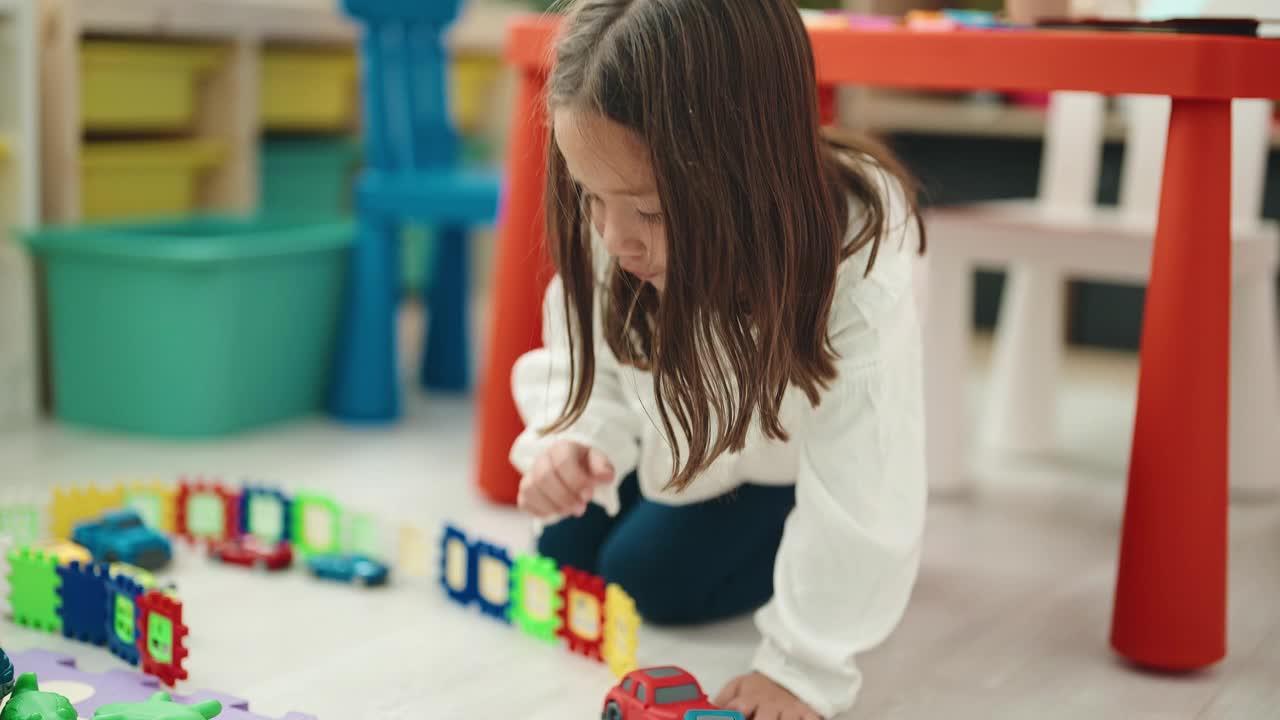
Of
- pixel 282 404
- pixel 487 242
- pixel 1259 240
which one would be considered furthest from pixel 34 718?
pixel 487 242

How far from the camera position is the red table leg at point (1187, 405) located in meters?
1.00

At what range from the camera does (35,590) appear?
3.38ft

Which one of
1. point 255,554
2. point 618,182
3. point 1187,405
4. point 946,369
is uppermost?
point 618,182

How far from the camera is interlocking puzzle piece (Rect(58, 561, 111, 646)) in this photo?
3.26ft

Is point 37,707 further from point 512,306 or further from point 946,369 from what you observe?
point 946,369

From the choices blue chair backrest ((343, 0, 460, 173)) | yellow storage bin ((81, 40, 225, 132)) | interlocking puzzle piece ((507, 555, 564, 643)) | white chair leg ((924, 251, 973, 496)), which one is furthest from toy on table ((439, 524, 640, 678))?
yellow storage bin ((81, 40, 225, 132))

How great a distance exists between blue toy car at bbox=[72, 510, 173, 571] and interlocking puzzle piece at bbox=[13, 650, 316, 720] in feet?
0.59

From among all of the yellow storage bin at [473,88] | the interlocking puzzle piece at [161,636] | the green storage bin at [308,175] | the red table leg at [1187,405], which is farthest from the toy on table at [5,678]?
the yellow storage bin at [473,88]

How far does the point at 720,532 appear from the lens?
110 centimetres

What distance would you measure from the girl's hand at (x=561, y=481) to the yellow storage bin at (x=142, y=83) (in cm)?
110

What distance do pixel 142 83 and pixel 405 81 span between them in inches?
13.7

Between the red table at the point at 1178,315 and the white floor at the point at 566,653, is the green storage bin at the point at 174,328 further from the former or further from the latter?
the red table at the point at 1178,315

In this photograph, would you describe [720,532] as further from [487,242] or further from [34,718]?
[487,242]

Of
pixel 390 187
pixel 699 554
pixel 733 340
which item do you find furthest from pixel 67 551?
pixel 390 187
